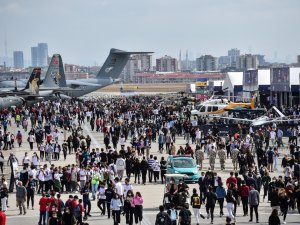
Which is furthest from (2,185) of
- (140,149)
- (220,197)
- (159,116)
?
(159,116)

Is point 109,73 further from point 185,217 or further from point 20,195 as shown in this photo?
point 185,217

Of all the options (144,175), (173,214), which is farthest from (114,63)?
(173,214)

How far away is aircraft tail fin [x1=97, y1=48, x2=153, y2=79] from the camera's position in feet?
298

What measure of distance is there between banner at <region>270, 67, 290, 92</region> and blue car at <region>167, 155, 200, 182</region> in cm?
3631

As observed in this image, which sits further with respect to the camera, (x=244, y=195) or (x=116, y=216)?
(x=244, y=195)

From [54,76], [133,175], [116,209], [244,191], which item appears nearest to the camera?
[116,209]

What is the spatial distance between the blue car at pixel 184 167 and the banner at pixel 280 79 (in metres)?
36.3

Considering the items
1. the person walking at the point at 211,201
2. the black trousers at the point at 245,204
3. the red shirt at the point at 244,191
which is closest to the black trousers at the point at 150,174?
the black trousers at the point at 245,204

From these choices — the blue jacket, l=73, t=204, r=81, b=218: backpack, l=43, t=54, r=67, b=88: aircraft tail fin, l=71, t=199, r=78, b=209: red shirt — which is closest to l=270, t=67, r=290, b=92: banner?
l=43, t=54, r=67, b=88: aircraft tail fin

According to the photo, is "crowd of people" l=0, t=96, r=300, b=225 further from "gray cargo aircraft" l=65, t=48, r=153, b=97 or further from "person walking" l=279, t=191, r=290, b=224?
"gray cargo aircraft" l=65, t=48, r=153, b=97

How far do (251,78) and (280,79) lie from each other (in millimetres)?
5303

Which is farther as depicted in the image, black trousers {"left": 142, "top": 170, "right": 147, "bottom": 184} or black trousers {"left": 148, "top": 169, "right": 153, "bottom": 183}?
black trousers {"left": 148, "top": 169, "right": 153, "bottom": 183}

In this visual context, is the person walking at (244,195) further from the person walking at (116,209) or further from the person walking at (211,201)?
the person walking at (116,209)

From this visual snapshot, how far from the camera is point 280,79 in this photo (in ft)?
216
